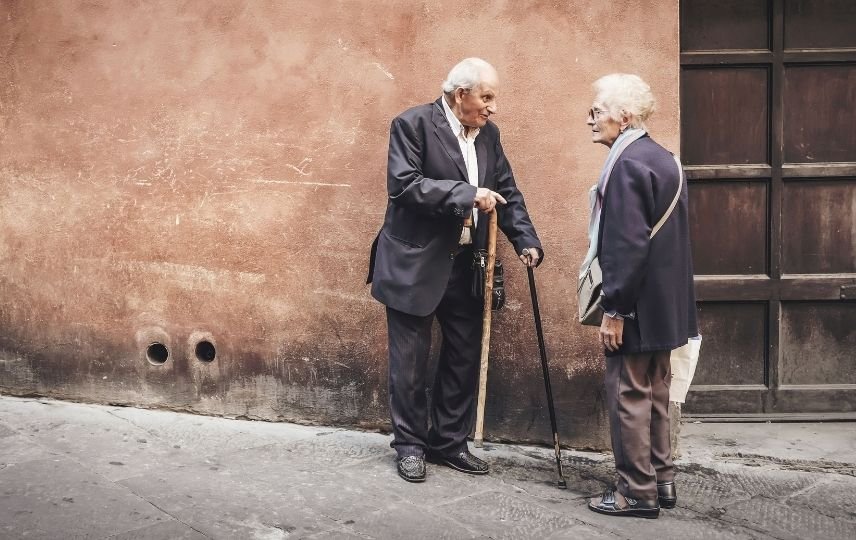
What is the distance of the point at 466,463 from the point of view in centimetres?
419

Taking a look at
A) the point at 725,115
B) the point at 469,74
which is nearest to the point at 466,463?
the point at 469,74

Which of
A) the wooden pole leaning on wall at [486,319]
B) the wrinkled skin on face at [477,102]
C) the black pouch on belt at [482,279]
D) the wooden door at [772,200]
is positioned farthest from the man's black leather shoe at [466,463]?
the wrinkled skin on face at [477,102]

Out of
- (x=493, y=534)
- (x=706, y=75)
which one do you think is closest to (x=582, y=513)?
(x=493, y=534)

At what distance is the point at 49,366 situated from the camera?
4941 mm

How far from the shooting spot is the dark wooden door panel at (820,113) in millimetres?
4750

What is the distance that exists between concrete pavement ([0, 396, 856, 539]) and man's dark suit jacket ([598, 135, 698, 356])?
78 cm

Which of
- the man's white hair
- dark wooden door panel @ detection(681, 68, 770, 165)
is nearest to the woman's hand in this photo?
the man's white hair

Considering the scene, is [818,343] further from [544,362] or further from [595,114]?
[595,114]

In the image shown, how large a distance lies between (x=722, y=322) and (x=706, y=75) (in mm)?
1267

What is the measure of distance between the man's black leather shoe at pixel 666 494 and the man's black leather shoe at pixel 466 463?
0.77m

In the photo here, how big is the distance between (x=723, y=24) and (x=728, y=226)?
3.34 feet

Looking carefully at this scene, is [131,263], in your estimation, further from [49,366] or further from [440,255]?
[440,255]

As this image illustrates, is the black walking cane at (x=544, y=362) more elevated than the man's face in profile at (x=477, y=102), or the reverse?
the man's face in profile at (x=477, y=102)

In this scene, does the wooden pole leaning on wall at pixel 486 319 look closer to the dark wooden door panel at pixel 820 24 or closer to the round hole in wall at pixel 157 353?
the round hole in wall at pixel 157 353
